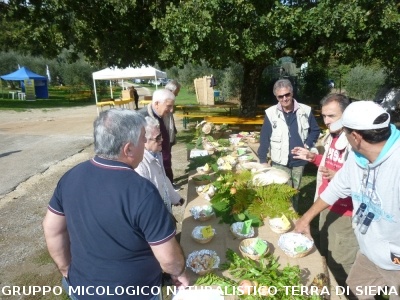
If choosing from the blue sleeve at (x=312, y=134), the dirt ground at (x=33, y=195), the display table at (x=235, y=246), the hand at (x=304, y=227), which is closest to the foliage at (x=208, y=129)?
the dirt ground at (x=33, y=195)

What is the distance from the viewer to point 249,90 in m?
10.3

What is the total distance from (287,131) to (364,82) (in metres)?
17.0

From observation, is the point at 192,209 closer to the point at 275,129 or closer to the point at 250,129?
the point at 275,129

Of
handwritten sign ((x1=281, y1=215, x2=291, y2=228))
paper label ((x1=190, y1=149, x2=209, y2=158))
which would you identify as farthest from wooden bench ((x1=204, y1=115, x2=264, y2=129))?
handwritten sign ((x1=281, y1=215, x2=291, y2=228))

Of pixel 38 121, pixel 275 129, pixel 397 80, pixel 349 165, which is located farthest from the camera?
pixel 38 121

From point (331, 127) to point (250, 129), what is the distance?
7.13m

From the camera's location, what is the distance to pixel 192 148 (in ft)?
16.4

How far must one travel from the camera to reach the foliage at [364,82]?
56.9ft

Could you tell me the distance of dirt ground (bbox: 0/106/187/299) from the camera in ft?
12.0

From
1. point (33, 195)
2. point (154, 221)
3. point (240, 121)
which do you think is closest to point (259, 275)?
point (154, 221)

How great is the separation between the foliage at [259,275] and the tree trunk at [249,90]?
28.3ft

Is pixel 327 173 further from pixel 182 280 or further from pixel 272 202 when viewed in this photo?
pixel 182 280

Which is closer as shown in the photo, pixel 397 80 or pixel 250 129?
pixel 250 129

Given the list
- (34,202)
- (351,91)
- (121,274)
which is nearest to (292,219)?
(121,274)
